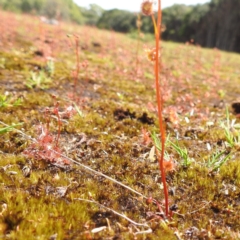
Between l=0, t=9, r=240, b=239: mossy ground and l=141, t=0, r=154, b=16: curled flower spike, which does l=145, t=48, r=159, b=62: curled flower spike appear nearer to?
l=141, t=0, r=154, b=16: curled flower spike

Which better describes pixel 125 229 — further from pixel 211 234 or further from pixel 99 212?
pixel 211 234

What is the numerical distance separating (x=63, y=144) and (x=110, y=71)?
6.30 m

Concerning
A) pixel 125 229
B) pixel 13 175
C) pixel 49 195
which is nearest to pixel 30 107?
pixel 13 175

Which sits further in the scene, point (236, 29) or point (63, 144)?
point (236, 29)

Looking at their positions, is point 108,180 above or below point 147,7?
below

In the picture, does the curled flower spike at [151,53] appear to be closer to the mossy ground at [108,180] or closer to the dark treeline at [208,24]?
the mossy ground at [108,180]

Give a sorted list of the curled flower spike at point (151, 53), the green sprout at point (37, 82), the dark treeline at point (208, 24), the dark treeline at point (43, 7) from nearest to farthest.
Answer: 1. the curled flower spike at point (151, 53)
2. the green sprout at point (37, 82)
3. the dark treeline at point (208, 24)
4. the dark treeline at point (43, 7)

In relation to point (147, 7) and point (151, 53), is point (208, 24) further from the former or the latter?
point (151, 53)

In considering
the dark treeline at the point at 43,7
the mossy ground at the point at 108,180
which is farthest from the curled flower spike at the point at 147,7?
the dark treeline at the point at 43,7

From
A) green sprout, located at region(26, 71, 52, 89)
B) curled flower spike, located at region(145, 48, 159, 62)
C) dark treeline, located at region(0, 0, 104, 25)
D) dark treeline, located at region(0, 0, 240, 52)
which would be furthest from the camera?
dark treeline, located at region(0, 0, 104, 25)

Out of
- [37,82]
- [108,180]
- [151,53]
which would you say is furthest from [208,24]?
[151,53]

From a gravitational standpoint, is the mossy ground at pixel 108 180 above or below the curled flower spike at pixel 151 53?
below

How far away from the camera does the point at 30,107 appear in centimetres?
481

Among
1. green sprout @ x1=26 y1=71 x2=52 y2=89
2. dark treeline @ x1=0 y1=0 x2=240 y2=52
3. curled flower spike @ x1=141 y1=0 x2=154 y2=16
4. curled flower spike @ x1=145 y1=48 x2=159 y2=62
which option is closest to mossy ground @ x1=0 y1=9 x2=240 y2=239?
green sprout @ x1=26 y1=71 x2=52 y2=89
